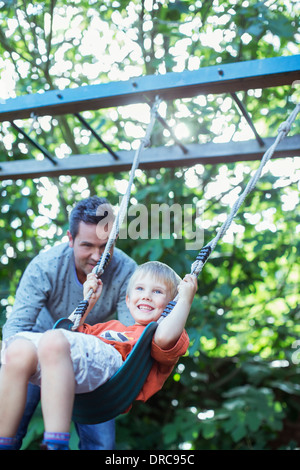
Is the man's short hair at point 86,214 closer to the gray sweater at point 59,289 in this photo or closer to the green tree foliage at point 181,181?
the gray sweater at point 59,289

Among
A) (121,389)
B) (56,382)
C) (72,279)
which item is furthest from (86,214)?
(56,382)

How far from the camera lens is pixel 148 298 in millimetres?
1610

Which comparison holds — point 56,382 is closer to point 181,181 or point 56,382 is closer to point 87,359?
point 87,359

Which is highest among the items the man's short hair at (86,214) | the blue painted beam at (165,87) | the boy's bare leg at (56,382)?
the blue painted beam at (165,87)

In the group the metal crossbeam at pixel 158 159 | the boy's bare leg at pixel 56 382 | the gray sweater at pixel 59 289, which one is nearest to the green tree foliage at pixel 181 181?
the metal crossbeam at pixel 158 159

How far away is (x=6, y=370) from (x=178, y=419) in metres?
2.32

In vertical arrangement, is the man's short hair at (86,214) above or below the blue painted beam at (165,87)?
below

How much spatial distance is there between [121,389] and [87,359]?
0.18 meters

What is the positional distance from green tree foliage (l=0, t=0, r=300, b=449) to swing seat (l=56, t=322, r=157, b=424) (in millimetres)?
1206

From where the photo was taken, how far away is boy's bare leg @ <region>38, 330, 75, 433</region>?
47.6 inches

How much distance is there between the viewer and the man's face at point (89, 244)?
6.00ft

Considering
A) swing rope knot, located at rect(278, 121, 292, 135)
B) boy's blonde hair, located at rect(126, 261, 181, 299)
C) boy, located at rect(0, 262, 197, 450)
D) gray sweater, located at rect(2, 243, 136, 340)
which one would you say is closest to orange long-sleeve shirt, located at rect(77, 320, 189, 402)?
boy, located at rect(0, 262, 197, 450)

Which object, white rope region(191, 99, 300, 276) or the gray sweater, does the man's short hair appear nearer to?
the gray sweater
